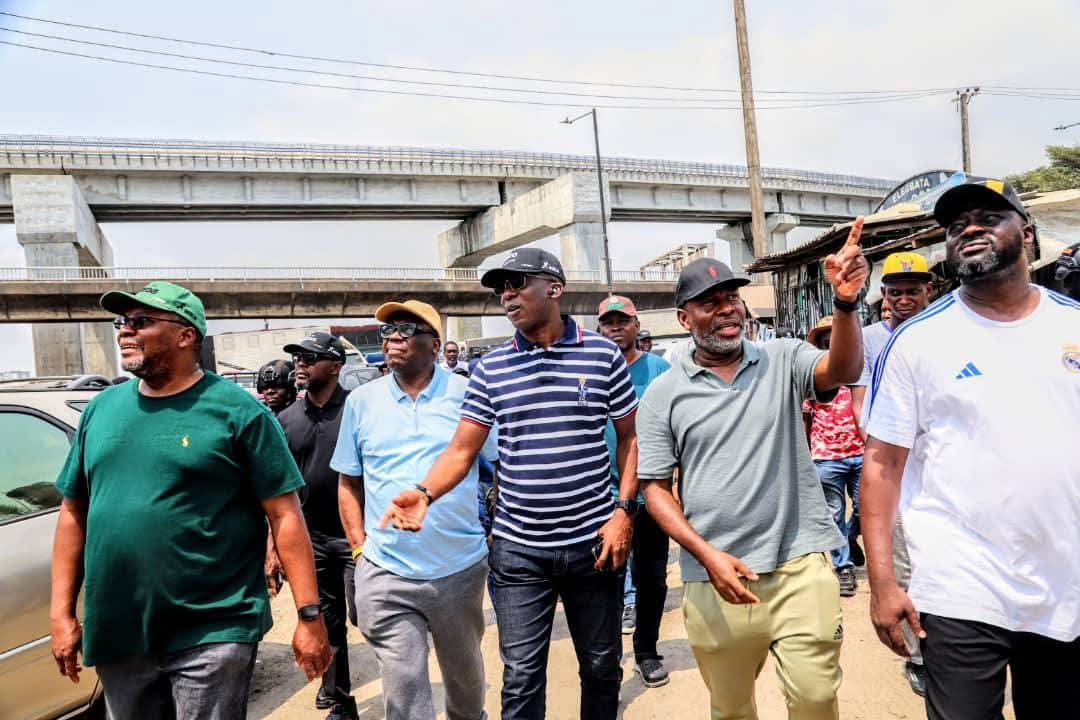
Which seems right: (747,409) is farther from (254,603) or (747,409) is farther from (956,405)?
(254,603)

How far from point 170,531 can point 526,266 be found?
1.67 m

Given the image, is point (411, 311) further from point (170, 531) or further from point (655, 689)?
point (655, 689)

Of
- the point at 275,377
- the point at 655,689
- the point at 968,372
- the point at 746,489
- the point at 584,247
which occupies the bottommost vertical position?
the point at 655,689

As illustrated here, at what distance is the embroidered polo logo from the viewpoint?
2105mm

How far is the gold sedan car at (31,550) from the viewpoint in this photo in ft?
10.7

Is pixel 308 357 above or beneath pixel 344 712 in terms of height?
above

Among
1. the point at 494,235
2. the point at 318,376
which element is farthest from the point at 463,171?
the point at 318,376

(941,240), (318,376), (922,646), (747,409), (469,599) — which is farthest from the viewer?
(941,240)

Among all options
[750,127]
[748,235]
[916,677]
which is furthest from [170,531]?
[748,235]

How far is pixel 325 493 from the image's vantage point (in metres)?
4.35

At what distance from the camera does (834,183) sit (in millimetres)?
52031

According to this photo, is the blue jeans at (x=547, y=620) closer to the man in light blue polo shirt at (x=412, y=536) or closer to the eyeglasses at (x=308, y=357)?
the man in light blue polo shirt at (x=412, y=536)

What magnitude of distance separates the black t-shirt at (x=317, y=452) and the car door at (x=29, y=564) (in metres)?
1.15

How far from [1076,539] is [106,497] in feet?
9.62
